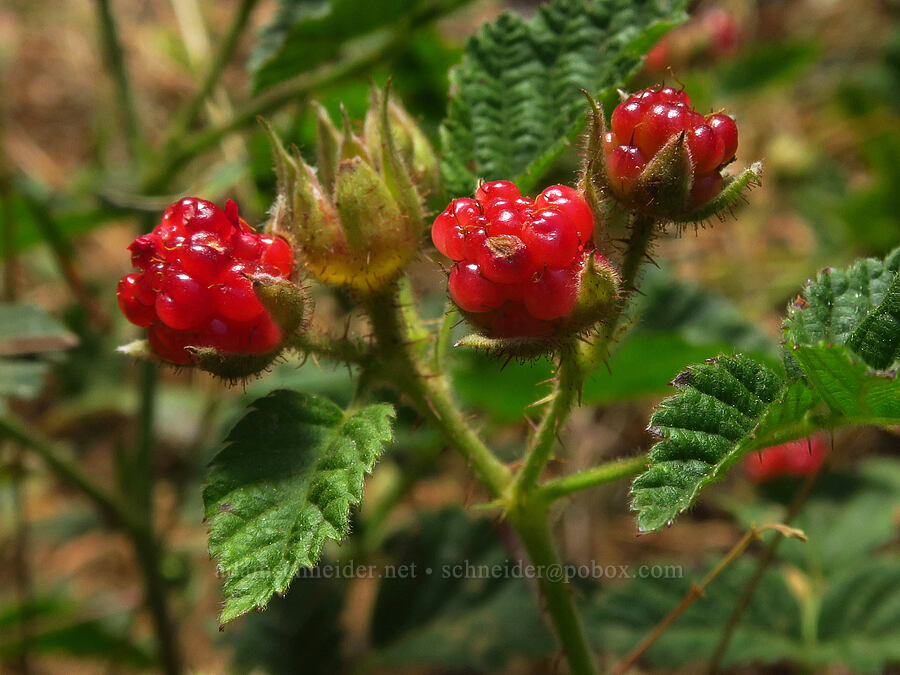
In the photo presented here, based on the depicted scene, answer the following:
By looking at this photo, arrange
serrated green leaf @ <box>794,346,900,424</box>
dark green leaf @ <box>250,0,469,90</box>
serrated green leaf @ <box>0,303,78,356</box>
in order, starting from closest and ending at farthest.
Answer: serrated green leaf @ <box>794,346,900,424</box> → serrated green leaf @ <box>0,303,78,356</box> → dark green leaf @ <box>250,0,469,90</box>

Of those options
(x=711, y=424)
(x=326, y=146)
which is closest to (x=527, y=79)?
(x=326, y=146)

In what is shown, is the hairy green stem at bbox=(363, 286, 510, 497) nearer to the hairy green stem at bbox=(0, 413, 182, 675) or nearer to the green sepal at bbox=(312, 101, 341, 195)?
the green sepal at bbox=(312, 101, 341, 195)

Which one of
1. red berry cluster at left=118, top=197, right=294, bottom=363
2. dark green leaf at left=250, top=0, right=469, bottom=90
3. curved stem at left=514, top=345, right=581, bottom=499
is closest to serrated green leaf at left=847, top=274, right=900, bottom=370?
curved stem at left=514, top=345, right=581, bottom=499

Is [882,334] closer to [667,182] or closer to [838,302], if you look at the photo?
[838,302]

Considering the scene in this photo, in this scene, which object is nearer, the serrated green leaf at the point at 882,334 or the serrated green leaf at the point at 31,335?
the serrated green leaf at the point at 882,334

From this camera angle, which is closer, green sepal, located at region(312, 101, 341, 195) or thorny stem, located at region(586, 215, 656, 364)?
thorny stem, located at region(586, 215, 656, 364)

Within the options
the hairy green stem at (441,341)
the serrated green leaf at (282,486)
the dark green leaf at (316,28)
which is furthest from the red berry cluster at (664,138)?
the dark green leaf at (316,28)

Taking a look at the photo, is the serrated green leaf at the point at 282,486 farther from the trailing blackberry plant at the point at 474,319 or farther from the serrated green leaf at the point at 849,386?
the serrated green leaf at the point at 849,386
